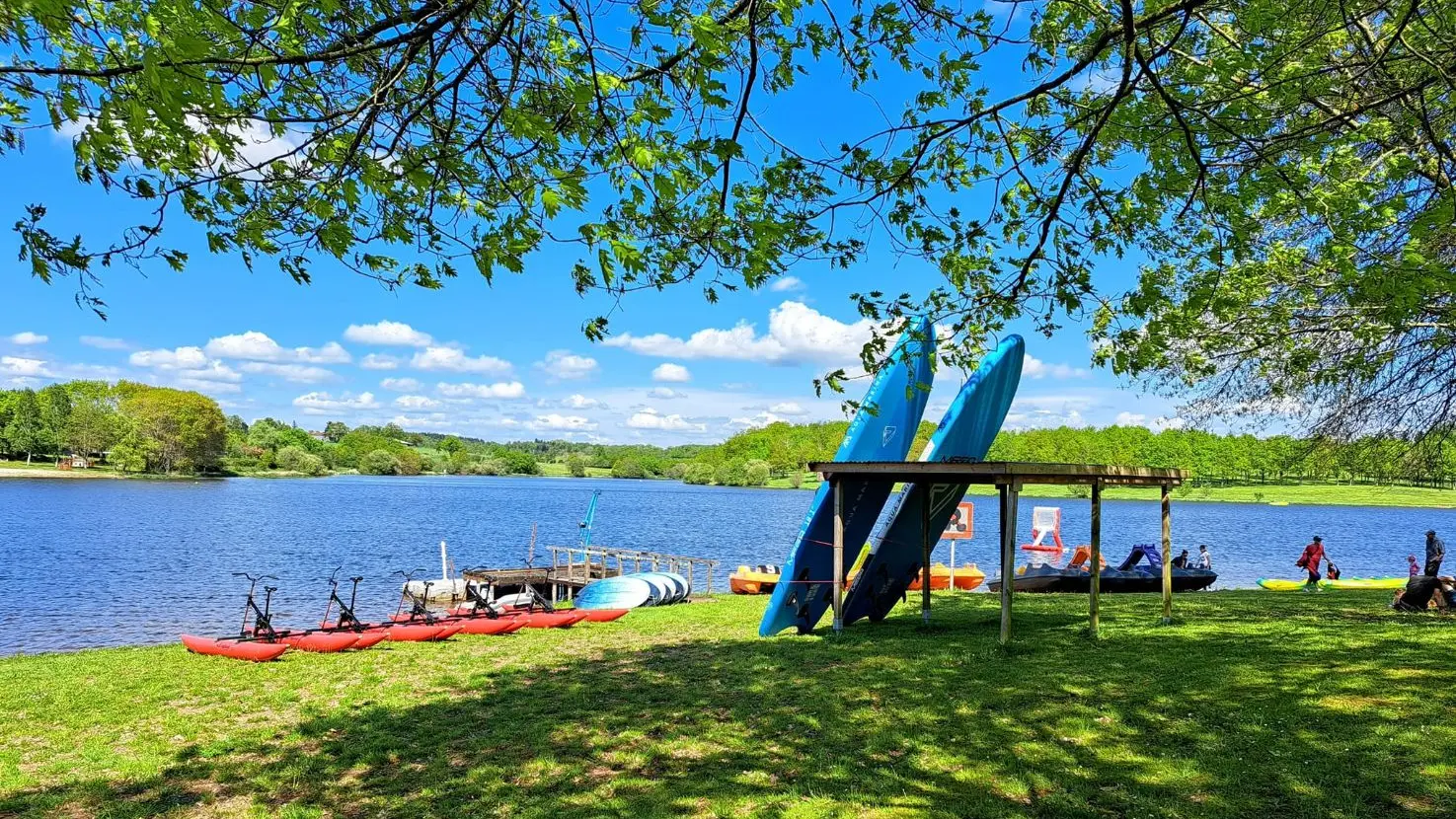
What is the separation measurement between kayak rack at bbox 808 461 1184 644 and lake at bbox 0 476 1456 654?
14595 mm

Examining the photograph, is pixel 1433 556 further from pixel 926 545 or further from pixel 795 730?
pixel 795 730

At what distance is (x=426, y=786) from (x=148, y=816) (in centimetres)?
171

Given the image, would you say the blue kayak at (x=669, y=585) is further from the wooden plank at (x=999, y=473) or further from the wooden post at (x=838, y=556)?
the wooden plank at (x=999, y=473)

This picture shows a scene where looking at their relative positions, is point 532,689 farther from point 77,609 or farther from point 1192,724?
point 77,609

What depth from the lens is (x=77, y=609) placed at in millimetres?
21188

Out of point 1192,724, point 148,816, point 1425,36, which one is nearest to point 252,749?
point 148,816

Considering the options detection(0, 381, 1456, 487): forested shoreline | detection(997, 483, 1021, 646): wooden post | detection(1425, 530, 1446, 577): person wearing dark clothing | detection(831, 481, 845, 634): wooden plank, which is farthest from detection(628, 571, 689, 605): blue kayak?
detection(0, 381, 1456, 487): forested shoreline

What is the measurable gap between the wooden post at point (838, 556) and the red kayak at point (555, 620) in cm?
555

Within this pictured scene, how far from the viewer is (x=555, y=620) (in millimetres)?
15570

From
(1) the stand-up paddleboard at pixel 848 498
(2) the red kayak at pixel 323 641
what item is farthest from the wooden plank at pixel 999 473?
(2) the red kayak at pixel 323 641

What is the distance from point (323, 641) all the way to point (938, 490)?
9.40 metres

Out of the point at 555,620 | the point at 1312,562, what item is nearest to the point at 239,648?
the point at 555,620

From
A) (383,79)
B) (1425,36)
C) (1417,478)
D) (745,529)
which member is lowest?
(745,529)

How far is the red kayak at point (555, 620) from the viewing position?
15288 millimetres
